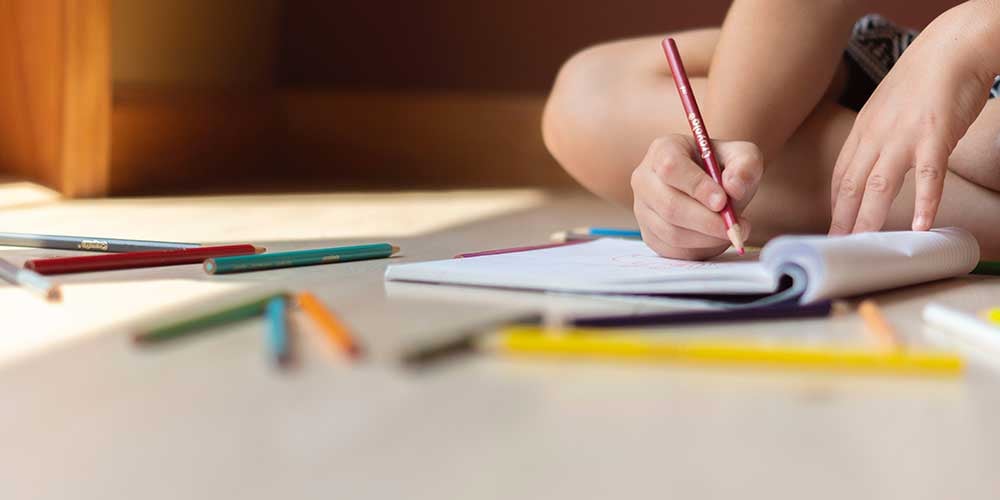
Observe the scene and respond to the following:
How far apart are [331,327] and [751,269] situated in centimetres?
25

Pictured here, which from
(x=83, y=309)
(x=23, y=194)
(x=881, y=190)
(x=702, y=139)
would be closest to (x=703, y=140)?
(x=702, y=139)

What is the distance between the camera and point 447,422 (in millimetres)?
400

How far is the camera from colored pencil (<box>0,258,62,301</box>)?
0.62m

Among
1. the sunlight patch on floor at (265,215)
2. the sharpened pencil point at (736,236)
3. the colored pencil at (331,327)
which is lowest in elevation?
the colored pencil at (331,327)

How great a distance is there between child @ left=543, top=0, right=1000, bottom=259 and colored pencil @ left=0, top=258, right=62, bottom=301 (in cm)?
35

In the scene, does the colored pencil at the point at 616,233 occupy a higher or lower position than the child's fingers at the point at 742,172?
lower

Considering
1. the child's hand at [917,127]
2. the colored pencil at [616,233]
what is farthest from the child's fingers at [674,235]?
the colored pencil at [616,233]

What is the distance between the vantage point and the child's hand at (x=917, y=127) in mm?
708

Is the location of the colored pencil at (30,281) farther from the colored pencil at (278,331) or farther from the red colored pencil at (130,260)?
the colored pencil at (278,331)

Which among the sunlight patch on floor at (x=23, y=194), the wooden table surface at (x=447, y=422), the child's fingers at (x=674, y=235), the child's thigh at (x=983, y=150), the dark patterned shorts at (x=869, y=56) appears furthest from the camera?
the sunlight patch on floor at (x=23, y=194)

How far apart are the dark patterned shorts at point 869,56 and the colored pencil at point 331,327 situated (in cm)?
62

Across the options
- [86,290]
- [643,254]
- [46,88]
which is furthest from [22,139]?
[643,254]

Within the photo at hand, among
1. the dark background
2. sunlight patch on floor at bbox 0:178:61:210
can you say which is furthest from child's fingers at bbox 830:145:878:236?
the dark background

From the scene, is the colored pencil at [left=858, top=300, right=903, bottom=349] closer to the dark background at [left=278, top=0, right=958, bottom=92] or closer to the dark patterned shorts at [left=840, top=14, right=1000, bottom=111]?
the dark patterned shorts at [left=840, top=14, right=1000, bottom=111]
